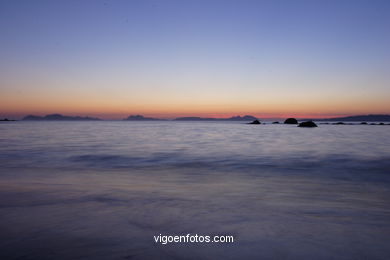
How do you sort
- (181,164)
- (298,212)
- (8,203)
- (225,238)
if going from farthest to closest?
(181,164), (8,203), (298,212), (225,238)

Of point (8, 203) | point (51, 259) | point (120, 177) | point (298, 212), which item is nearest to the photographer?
point (51, 259)

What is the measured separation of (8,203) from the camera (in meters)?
6.21

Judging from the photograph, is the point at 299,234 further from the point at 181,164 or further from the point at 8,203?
the point at 181,164

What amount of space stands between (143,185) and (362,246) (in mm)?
6385

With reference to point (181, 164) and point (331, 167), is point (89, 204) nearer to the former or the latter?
point (181, 164)

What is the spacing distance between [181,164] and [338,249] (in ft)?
35.1

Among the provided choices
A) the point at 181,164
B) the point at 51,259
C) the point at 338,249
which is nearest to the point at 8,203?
the point at 51,259

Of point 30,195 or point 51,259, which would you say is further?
point 30,195

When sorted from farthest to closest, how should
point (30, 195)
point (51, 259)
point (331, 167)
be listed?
point (331, 167) → point (30, 195) → point (51, 259)

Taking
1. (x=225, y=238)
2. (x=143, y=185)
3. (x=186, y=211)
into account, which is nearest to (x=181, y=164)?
(x=143, y=185)

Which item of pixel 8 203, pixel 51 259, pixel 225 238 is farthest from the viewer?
pixel 8 203

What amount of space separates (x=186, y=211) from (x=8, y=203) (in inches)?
165

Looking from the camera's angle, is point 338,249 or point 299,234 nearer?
point 338,249

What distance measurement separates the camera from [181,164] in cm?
1427
